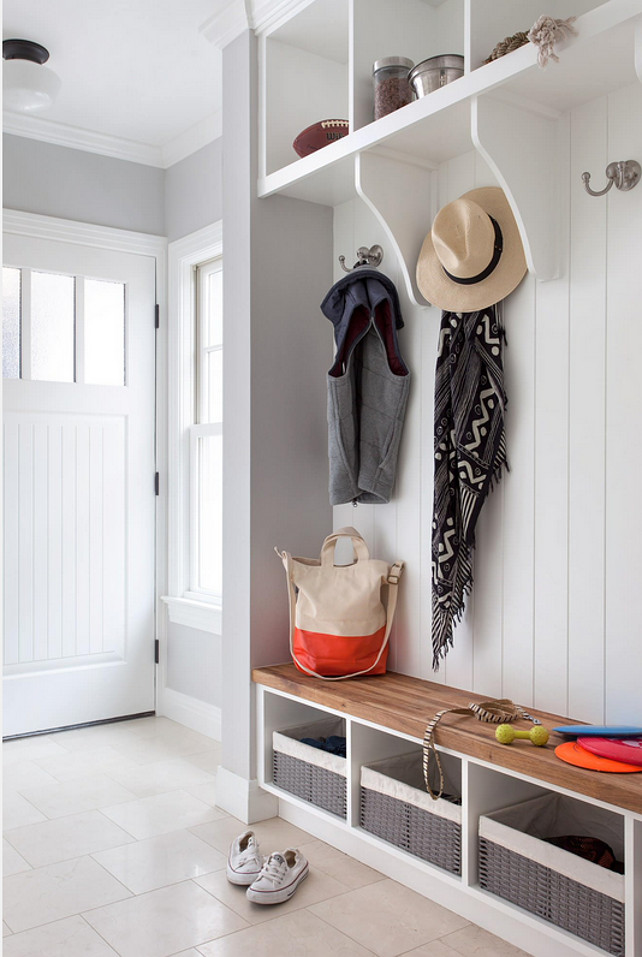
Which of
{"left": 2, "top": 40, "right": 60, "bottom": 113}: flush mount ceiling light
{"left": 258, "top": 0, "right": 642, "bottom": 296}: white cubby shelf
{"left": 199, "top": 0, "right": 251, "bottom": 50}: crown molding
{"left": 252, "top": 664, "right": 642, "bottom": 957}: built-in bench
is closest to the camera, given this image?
{"left": 252, "top": 664, "right": 642, "bottom": 957}: built-in bench

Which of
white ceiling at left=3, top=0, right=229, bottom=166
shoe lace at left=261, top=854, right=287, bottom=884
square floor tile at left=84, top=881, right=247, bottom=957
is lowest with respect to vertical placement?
→ square floor tile at left=84, top=881, right=247, bottom=957

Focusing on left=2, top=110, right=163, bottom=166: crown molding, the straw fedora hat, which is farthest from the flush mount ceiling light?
the straw fedora hat

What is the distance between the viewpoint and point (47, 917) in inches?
77.7

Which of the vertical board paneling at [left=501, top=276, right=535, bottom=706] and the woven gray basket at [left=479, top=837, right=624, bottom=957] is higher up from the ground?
the vertical board paneling at [left=501, top=276, right=535, bottom=706]

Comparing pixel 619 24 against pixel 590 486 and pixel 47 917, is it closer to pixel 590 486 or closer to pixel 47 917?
pixel 590 486

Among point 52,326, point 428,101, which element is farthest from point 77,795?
point 428,101

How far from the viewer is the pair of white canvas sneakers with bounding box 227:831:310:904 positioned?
2020 millimetres

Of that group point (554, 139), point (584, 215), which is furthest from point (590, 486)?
point (554, 139)

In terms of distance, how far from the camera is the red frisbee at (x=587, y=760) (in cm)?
154

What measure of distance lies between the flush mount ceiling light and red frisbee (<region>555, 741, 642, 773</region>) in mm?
2668

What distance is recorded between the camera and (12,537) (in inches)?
134

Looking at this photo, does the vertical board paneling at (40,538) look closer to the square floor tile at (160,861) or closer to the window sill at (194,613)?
the window sill at (194,613)

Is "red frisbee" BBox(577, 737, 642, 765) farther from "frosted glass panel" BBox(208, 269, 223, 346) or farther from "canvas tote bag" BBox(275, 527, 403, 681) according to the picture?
"frosted glass panel" BBox(208, 269, 223, 346)

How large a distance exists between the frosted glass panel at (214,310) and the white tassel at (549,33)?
213cm
